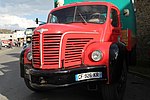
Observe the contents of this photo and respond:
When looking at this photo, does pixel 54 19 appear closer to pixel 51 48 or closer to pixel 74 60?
pixel 51 48

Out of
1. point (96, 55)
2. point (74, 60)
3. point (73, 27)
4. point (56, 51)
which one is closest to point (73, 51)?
point (74, 60)

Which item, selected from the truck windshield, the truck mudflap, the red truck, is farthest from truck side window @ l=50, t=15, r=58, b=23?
the truck mudflap

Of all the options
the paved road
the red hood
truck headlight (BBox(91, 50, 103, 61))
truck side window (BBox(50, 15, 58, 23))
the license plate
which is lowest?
the paved road

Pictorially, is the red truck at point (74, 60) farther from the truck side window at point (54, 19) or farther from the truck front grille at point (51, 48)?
the truck side window at point (54, 19)

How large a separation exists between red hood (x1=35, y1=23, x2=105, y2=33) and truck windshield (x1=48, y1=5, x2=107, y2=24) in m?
0.22

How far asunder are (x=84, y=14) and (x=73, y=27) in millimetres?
1041

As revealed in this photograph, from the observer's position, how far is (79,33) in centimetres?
598

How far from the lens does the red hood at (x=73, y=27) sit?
570cm

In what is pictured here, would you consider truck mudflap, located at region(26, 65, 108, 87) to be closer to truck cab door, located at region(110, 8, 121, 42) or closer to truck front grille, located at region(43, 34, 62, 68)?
truck front grille, located at region(43, 34, 62, 68)

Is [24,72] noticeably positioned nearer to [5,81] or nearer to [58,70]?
[58,70]

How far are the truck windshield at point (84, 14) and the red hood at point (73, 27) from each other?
219 millimetres

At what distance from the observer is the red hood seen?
5.70 meters

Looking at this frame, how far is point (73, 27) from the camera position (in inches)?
238

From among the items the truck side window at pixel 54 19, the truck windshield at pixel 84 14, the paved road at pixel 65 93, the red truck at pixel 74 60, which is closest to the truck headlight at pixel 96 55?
the red truck at pixel 74 60
